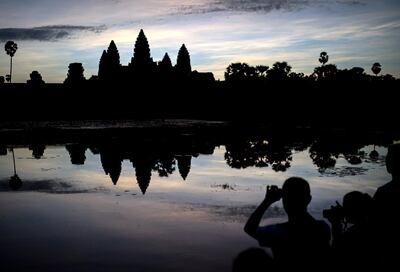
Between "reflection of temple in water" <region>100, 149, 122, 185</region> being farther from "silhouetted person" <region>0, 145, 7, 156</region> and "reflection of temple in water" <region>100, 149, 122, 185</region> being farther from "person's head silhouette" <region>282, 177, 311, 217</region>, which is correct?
"person's head silhouette" <region>282, 177, 311, 217</region>

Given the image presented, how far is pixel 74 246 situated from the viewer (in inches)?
316

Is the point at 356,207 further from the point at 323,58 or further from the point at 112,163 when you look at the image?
the point at 323,58

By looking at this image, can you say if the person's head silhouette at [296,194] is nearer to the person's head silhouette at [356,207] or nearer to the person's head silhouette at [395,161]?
the person's head silhouette at [356,207]

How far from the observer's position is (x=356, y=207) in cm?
388

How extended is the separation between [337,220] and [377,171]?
14381mm

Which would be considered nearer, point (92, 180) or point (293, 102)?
point (92, 180)

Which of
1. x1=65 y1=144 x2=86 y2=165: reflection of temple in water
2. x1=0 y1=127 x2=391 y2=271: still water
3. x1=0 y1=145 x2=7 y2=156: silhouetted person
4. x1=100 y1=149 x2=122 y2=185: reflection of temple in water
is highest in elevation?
x1=0 y1=145 x2=7 y2=156: silhouetted person

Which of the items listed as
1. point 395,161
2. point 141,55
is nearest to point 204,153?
point 395,161

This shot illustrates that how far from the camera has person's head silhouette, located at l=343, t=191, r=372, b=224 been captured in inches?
152

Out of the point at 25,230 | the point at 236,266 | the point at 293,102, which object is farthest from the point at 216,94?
the point at 236,266

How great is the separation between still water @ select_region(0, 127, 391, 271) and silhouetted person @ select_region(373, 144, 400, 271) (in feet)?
11.9

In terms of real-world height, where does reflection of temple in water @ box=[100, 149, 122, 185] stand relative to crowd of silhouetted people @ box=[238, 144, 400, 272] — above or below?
below

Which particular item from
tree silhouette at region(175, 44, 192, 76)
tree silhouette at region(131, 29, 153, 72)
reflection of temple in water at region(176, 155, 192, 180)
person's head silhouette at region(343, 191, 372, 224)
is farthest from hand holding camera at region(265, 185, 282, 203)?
tree silhouette at region(175, 44, 192, 76)

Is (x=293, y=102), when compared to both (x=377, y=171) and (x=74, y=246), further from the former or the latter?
(x=74, y=246)
